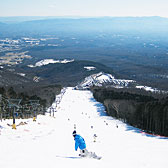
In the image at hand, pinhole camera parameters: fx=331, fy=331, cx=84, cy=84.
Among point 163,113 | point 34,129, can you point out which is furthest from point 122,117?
point 34,129

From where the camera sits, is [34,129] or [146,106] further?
[146,106]

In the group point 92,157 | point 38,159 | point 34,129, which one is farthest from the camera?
point 34,129

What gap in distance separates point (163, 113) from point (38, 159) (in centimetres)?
3654

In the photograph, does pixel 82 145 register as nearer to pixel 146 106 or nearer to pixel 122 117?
pixel 146 106

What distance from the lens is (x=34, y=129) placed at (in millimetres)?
28562

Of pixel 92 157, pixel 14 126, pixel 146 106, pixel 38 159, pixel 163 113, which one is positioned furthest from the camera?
pixel 146 106

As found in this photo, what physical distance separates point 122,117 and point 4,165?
55157 millimetres

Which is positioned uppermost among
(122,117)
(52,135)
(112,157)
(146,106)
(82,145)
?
(82,145)

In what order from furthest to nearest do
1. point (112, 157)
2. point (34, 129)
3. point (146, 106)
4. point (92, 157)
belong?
point (146, 106), point (34, 129), point (112, 157), point (92, 157)

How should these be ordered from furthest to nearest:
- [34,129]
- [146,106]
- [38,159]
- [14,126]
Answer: [146,106] → [34,129] → [14,126] → [38,159]

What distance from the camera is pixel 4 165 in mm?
13656

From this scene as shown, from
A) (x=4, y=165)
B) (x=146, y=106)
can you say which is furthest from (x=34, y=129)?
(x=146, y=106)

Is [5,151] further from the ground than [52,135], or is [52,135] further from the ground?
[5,151]

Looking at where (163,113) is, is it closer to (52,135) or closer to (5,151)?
(52,135)
